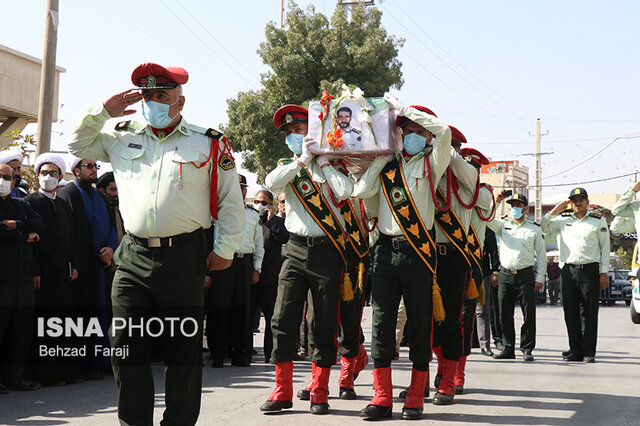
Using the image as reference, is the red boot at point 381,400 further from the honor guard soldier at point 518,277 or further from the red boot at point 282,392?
the honor guard soldier at point 518,277

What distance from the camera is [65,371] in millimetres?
8414

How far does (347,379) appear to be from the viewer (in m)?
7.62

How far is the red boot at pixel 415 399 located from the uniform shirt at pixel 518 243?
5002mm

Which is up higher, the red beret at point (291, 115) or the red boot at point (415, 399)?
the red beret at point (291, 115)

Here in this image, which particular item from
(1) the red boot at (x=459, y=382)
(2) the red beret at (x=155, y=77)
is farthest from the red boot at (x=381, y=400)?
Answer: (2) the red beret at (x=155, y=77)

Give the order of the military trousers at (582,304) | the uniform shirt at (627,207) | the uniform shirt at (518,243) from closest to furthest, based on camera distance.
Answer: the uniform shirt at (627,207)
the military trousers at (582,304)
the uniform shirt at (518,243)

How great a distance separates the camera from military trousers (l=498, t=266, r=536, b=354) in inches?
448

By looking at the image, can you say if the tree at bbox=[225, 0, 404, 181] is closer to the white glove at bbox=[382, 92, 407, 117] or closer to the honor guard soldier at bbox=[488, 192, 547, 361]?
the honor guard soldier at bbox=[488, 192, 547, 361]

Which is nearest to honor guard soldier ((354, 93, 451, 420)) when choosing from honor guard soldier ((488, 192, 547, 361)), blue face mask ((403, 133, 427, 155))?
blue face mask ((403, 133, 427, 155))

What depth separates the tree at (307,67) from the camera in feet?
79.6

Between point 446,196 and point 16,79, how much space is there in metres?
14.2

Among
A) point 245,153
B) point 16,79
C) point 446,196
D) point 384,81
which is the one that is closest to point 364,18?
point 384,81

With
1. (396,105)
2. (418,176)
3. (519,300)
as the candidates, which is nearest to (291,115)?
(396,105)

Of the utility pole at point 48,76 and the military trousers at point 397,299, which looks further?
the utility pole at point 48,76
